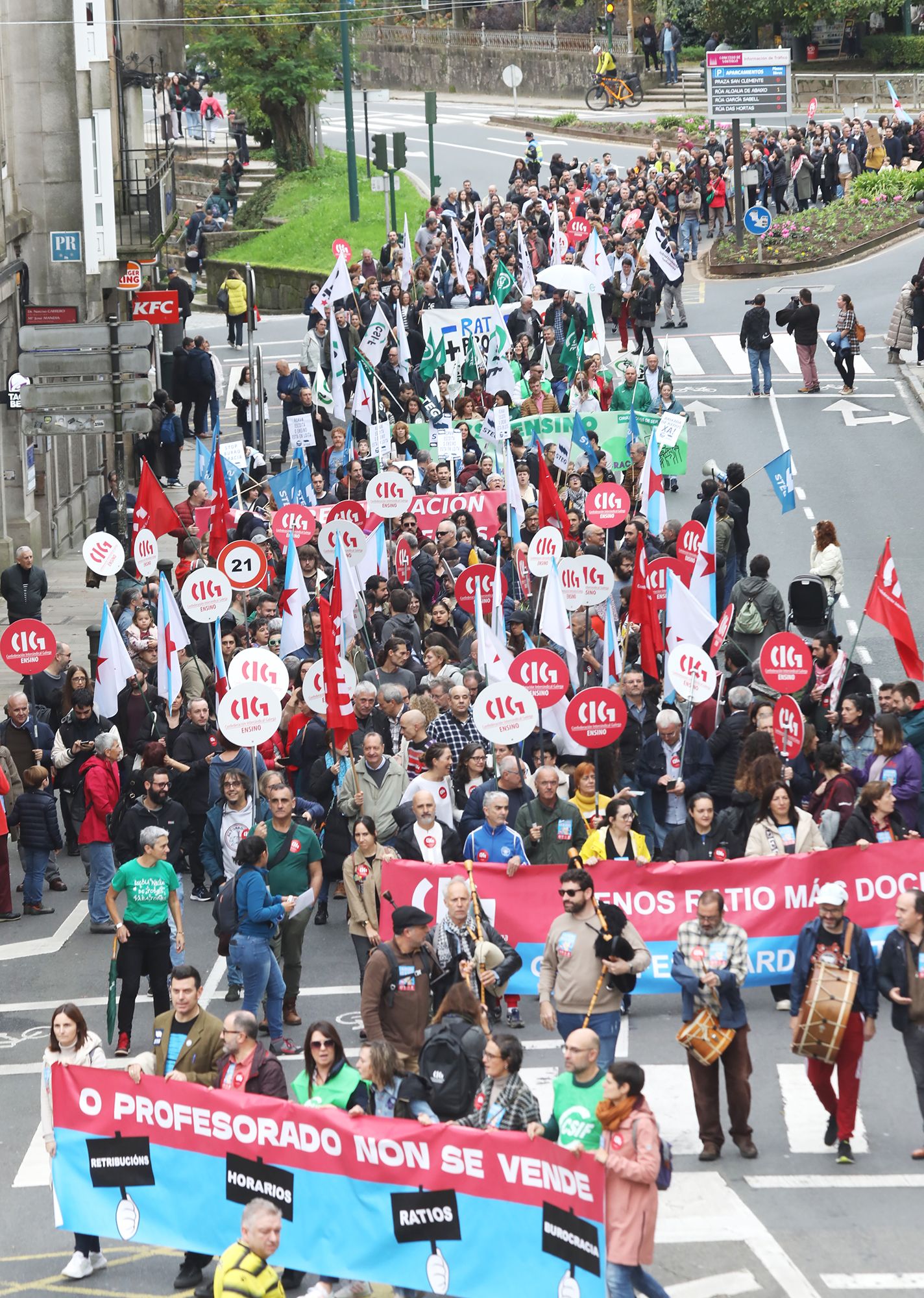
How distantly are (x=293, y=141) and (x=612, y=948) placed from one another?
50.0m

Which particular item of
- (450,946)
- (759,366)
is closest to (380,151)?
(759,366)

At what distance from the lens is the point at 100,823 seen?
1591 centimetres

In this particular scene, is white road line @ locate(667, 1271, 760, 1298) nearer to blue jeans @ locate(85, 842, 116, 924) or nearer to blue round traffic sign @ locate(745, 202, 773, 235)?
blue jeans @ locate(85, 842, 116, 924)

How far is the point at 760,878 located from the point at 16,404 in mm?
16933

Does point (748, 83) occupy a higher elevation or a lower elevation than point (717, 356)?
higher

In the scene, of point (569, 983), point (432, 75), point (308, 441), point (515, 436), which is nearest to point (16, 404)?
point (308, 441)

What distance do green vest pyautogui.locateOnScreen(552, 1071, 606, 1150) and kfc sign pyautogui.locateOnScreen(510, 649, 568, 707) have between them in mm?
6014

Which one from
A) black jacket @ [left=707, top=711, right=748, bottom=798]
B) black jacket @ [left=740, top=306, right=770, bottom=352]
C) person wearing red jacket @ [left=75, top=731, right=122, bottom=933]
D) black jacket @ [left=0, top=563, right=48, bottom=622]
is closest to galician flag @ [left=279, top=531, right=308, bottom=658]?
person wearing red jacket @ [left=75, top=731, right=122, bottom=933]

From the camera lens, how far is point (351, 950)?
1543 cm

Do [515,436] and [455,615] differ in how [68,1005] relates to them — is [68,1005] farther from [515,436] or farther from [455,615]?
[515,436]

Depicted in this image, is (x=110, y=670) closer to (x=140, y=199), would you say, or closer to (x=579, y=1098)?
(x=579, y=1098)

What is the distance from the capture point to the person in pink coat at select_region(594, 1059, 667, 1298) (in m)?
9.50

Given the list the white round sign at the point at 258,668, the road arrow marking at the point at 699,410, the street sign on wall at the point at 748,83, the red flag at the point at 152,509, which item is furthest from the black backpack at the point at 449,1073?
the street sign on wall at the point at 748,83

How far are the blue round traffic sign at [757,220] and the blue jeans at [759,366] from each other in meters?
9.21
